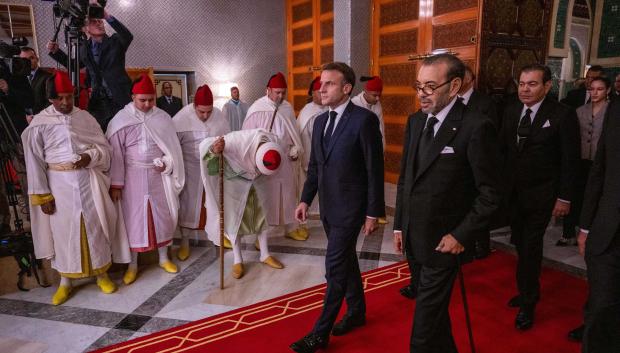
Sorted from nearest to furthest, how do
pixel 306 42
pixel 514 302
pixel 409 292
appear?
pixel 514 302 → pixel 409 292 → pixel 306 42

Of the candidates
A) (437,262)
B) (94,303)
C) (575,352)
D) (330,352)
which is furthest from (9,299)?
(575,352)

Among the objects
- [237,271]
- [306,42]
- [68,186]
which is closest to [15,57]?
[68,186]

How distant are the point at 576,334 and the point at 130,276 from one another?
3528mm

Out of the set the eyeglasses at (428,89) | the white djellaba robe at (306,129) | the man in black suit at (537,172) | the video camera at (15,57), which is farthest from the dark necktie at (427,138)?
the video camera at (15,57)

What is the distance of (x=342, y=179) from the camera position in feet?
8.05

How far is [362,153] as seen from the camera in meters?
2.46

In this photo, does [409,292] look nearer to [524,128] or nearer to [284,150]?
[524,128]

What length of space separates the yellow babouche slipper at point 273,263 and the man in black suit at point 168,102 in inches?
185

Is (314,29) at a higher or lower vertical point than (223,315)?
higher

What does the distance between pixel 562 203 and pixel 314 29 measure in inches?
269

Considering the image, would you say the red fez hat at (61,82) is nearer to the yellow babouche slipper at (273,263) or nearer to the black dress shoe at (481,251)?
the yellow babouche slipper at (273,263)

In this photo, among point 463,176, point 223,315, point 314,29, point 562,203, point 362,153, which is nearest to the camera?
point 463,176

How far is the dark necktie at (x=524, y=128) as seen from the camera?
9.36 feet

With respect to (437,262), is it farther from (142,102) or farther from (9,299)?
(9,299)
